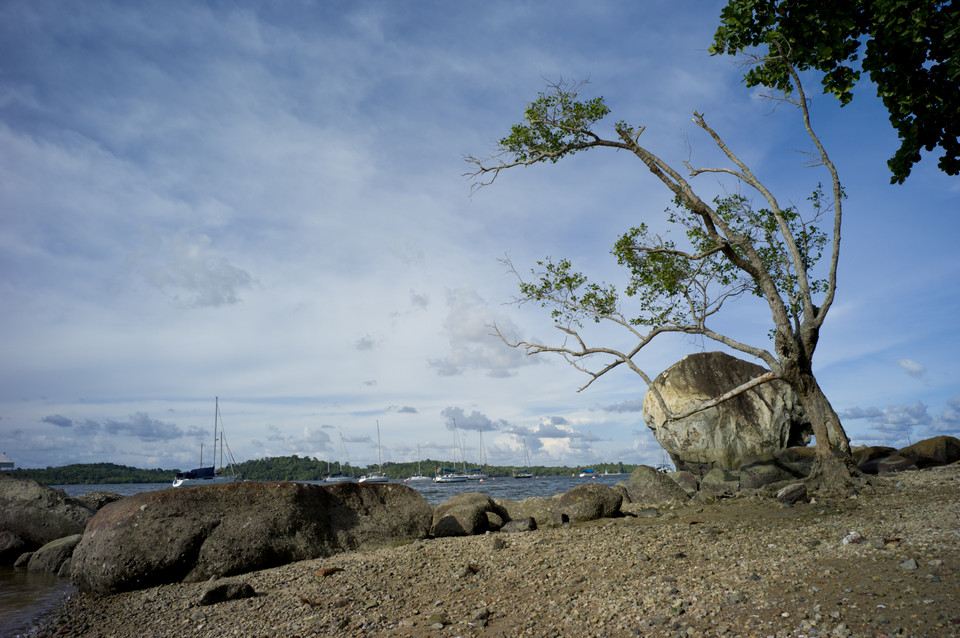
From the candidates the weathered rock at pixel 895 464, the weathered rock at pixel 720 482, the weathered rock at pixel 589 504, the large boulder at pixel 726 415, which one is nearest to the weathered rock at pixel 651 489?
the weathered rock at pixel 589 504

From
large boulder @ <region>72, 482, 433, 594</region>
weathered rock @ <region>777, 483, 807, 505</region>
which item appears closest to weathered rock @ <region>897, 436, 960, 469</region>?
weathered rock @ <region>777, 483, 807, 505</region>

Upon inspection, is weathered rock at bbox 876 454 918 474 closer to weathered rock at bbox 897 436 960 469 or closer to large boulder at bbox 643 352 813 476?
weathered rock at bbox 897 436 960 469

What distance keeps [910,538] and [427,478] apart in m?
100

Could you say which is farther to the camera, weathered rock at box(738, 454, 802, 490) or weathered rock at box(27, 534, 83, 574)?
weathered rock at box(738, 454, 802, 490)

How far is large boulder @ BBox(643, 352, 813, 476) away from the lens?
33.4 metres

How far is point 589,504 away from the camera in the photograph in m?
13.8

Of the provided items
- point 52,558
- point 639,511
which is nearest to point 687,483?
point 639,511

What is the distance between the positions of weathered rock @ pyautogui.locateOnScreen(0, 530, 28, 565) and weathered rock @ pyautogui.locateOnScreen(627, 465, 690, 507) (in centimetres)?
1655

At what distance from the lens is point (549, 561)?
305 inches

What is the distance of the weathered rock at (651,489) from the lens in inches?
676

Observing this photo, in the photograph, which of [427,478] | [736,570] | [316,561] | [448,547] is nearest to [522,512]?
[448,547]

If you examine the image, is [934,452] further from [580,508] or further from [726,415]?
[580,508]

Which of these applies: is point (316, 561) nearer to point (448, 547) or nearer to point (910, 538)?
point (448, 547)

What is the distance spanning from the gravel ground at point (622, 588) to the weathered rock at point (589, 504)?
3.06 meters
